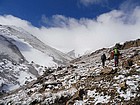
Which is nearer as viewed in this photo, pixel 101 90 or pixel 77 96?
pixel 101 90

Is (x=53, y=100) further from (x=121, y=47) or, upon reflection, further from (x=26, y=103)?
(x=121, y=47)

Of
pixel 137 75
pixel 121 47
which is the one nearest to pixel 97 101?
pixel 137 75

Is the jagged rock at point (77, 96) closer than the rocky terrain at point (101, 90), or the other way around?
the rocky terrain at point (101, 90)

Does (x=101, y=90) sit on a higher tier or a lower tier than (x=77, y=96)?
higher

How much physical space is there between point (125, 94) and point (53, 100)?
7.01 meters

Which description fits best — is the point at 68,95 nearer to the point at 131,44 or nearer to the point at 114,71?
the point at 114,71

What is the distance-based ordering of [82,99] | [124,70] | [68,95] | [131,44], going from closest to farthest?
[82,99] → [68,95] → [124,70] → [131,44]

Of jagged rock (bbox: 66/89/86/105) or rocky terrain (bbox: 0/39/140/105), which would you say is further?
jagged rock (bbox: 66/89/86/105)

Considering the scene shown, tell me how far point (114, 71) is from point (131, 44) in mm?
28680

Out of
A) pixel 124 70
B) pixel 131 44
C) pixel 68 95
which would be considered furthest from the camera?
pixel 131 44

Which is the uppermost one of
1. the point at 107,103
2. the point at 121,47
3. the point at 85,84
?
the point at 121,47

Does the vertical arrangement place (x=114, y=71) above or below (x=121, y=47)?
below

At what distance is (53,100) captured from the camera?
83.0ft

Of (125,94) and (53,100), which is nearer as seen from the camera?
(125,94)
